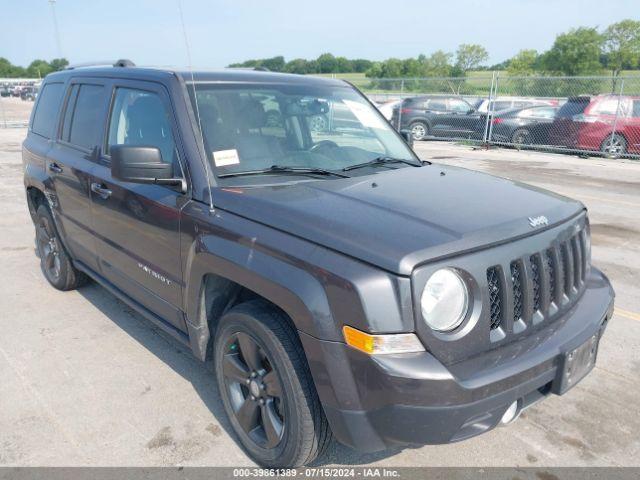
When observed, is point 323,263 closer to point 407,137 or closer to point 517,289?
point 517,289

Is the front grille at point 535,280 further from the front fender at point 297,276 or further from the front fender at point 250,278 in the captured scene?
the front fender at point 250,278

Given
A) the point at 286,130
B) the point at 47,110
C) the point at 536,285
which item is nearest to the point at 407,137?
the point at 286,130

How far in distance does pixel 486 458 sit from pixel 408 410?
1.02 meters

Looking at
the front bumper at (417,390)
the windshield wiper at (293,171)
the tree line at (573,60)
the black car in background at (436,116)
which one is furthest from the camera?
the tree line at (573,60)

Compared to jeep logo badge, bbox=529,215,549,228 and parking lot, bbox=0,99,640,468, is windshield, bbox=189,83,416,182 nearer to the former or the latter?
jeep logo badge, bbox=529,215,549,228

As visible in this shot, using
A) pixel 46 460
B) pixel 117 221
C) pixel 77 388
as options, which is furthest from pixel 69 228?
pixel 46 460

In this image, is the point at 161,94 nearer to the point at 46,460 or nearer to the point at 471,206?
the point at 471,206

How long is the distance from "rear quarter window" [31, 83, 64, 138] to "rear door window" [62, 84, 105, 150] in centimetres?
32

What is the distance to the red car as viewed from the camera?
44.8 ft

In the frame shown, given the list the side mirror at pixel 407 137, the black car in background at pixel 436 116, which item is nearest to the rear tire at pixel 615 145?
the black car in background at pixel 436 116

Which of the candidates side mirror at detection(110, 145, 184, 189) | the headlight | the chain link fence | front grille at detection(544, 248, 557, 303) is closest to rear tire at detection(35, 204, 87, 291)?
side mirror at detection(110, 145, 184, 189)

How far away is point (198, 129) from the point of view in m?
2.88

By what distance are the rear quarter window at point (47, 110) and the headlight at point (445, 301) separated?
12.1ft

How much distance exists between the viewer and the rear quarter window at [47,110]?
4.45 meters
